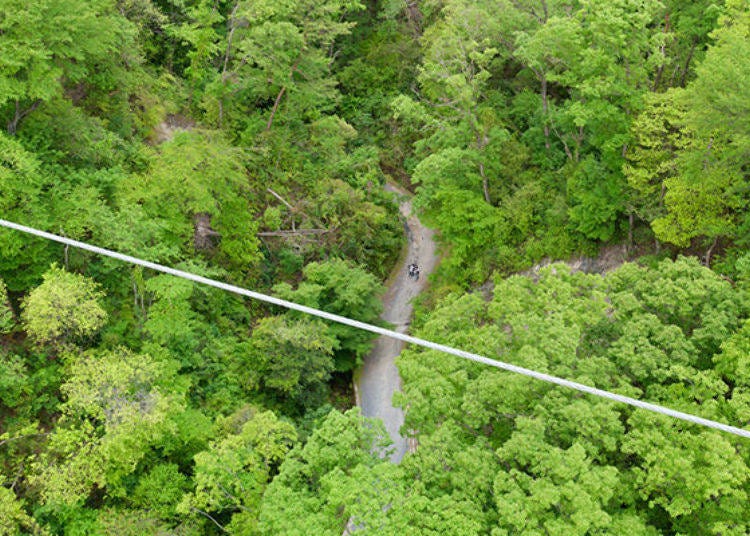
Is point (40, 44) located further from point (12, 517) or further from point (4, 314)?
point (12, 517)

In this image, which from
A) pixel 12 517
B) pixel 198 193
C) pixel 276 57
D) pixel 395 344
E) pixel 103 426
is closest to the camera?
pixel 12 517

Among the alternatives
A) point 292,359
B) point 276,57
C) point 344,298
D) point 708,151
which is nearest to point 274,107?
point 276,57

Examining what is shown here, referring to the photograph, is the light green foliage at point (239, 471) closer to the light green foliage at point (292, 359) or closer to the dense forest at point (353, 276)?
the dense forest at point (353, 276)

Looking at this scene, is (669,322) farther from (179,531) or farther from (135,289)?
(135,289)

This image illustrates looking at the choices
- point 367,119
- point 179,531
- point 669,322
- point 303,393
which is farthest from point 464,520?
point 367,119

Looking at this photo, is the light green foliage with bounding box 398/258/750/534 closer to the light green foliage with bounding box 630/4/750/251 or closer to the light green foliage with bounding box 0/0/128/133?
the light green foliage with bounding box 630/4/750/251

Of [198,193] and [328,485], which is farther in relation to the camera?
[198,193]

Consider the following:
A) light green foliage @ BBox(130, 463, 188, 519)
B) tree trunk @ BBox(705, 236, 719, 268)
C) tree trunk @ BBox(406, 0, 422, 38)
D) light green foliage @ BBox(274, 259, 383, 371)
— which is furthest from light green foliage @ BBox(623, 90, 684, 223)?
tree trunk @ BBox(406, 0, 422, 38)
